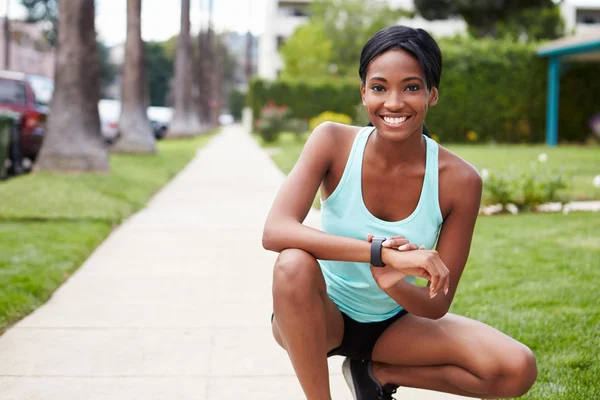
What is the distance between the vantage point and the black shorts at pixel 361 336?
9.82 feet


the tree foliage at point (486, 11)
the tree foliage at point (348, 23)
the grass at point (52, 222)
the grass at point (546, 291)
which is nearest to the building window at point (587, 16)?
the tree foliage at point (348, 23)

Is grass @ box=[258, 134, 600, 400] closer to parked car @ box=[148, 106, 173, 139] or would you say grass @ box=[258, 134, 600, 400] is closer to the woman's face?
the woman's face

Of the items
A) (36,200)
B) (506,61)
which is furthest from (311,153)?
(506,61)

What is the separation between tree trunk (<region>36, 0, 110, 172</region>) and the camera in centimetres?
1191

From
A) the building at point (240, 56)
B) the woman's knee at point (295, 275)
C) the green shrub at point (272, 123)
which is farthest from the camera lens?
the building at point (240, 56)

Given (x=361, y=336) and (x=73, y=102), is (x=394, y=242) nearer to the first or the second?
(x=361, y=336)

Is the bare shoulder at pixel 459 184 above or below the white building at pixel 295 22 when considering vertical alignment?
above

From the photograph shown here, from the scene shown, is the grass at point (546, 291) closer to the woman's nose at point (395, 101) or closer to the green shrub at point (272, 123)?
the woman's nose at point (395, 101)

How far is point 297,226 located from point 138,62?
53.5ft

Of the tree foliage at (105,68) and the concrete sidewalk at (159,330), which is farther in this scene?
the tree foliage at (105,68)

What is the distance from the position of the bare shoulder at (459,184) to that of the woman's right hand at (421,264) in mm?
413

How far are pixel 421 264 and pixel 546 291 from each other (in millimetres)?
3180

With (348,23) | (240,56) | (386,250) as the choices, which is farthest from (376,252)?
(240,56)

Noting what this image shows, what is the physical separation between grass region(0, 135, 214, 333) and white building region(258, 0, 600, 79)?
50297 mm
